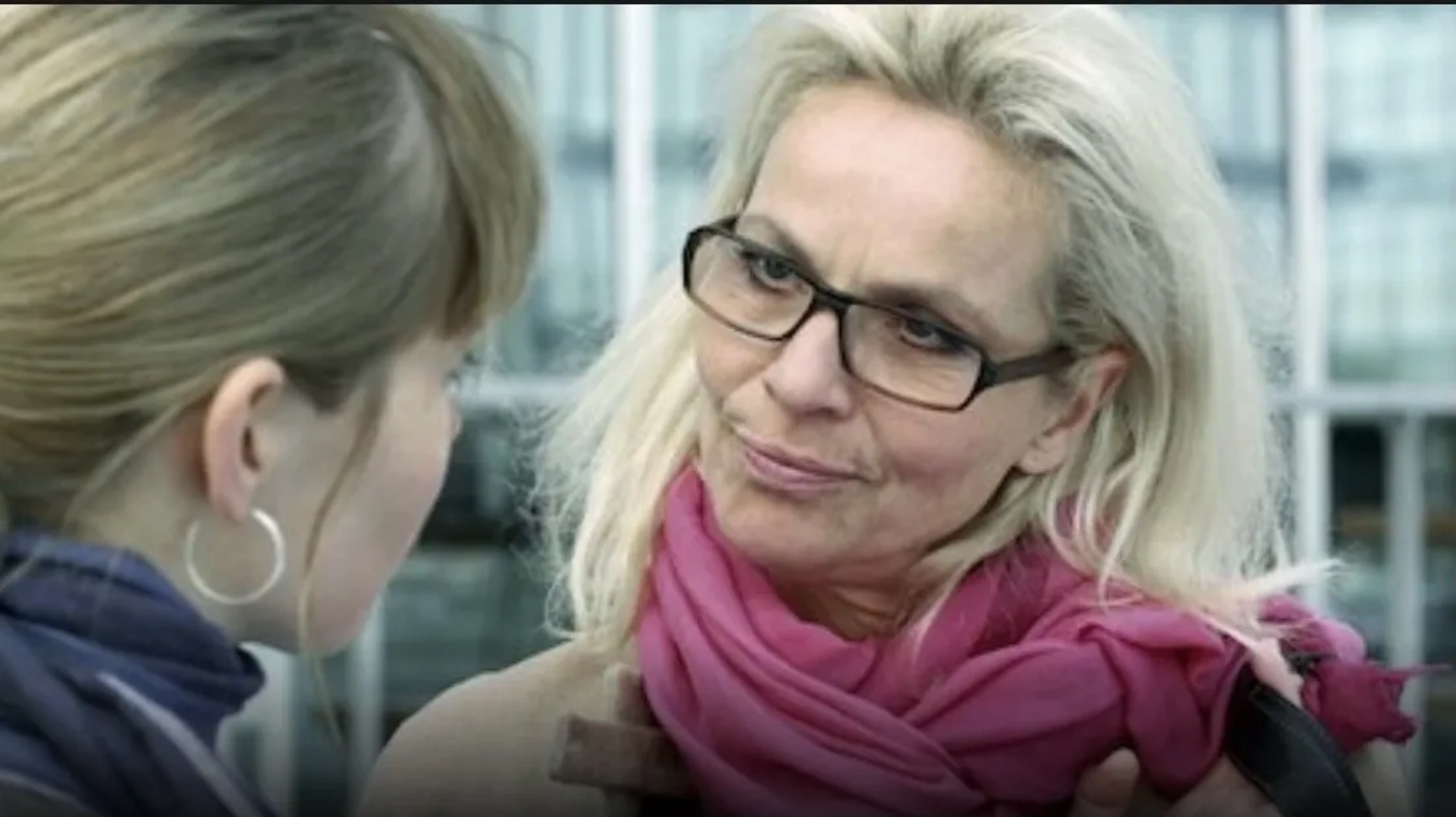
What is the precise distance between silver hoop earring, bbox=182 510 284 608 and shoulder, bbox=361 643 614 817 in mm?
324

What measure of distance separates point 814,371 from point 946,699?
0.71 ft

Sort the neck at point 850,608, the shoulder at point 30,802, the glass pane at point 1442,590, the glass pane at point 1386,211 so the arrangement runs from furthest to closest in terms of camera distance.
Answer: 1. the glass pane at point 1386,211
2. the glass pane at point 1442,590
3. the neck at point 850,608
4. the shoulder at point 30,802

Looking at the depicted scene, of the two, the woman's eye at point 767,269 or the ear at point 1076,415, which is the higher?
the woman's eye at point 767,269

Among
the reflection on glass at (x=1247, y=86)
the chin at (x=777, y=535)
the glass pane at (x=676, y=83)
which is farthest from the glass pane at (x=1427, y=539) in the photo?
the chin at (x=777, y=535)

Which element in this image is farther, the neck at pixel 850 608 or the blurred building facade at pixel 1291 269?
the blurred building facade at pixel 1291 269

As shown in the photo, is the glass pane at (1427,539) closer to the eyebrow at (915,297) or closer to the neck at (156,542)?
the eyebrow at (915,297)

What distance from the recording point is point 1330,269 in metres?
4.14

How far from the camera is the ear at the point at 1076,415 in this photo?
A: 4.87ft

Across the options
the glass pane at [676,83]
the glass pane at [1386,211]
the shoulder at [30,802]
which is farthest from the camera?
the glass pane at [1386,211]

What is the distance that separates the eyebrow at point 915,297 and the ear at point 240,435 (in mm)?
350

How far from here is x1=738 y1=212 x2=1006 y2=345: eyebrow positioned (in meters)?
1.40

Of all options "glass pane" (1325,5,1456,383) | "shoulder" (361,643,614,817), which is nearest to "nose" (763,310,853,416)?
"shoulder" (361,643,614,817)

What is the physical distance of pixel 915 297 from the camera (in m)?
1.41

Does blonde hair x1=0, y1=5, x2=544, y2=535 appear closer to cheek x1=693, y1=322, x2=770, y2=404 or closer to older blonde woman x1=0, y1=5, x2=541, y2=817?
older blonde woman x1=0, y1=5, x2=541, y2=817
